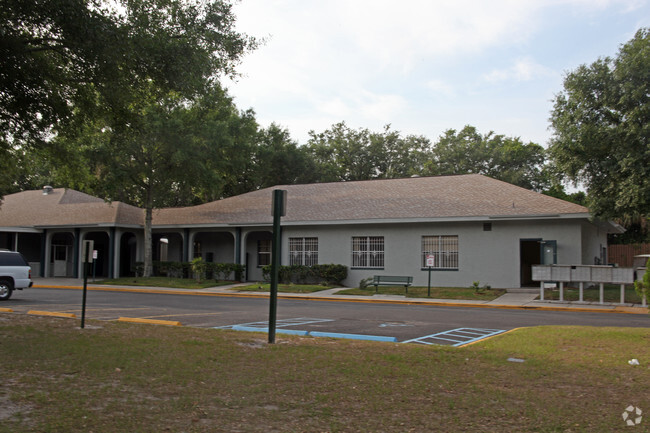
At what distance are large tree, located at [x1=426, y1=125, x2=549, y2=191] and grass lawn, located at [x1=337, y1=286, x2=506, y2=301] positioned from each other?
29860 mm

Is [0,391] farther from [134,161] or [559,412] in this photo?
[134,161]

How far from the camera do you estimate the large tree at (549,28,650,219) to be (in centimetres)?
1994

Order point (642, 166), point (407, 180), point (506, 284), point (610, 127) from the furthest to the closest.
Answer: point (407, 180), point (506, 284), point (610, 127), point (642, 166)

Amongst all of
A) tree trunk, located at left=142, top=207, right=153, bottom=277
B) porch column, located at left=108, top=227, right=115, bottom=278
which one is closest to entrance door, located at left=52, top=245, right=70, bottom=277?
porch column, located at left=108, top=227, right=115, bottom=278

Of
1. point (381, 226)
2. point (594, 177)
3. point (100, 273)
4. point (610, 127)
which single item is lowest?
point (100, 273)

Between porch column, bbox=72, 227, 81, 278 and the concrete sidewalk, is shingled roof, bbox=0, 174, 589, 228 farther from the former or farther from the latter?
the concrete sidewalk

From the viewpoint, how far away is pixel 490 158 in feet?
177

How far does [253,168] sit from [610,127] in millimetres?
30375

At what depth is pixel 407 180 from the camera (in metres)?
32.1

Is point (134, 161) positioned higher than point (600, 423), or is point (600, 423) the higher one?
point (134, 161)

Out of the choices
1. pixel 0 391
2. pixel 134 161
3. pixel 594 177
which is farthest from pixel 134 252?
pixel 0 391

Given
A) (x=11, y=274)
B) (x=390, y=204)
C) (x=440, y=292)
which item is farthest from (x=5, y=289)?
(x=390, y=204)

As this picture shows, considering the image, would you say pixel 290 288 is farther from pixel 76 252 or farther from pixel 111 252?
pixel 76 252

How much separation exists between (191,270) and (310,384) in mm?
26305
